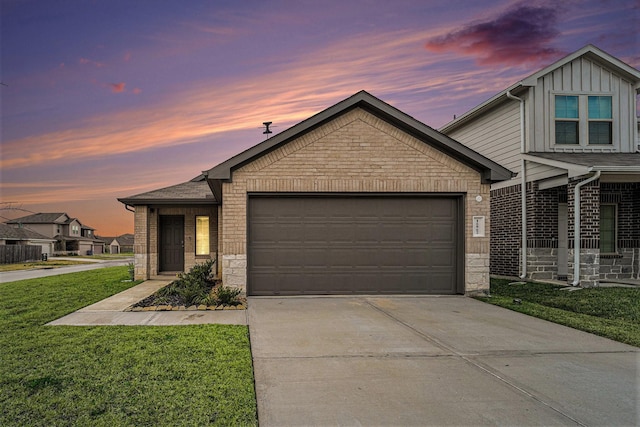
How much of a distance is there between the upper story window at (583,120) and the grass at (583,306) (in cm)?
534

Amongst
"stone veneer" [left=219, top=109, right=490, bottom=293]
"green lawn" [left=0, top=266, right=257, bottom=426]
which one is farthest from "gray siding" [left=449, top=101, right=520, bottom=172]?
"green lawn" [left=0, top=266, right=257, bottom=426]

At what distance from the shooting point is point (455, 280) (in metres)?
10.8

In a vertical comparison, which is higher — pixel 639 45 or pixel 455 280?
pixel 639 45

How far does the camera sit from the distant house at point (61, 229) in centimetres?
6038

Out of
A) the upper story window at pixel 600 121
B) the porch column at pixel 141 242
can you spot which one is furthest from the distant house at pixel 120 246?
the upper story window at pixel 600 121

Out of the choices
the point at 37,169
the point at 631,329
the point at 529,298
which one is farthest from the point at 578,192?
the point at 37,169

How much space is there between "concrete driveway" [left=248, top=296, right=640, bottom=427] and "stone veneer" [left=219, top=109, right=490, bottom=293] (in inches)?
121

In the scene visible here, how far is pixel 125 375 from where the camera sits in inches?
179

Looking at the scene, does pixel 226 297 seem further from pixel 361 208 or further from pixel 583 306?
pixel 583 306

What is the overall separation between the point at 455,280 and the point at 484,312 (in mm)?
2299

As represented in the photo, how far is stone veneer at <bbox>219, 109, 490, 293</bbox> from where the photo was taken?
10242 mm

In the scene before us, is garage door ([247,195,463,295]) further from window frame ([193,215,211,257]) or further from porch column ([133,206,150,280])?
porch column ([133,206,150,280])

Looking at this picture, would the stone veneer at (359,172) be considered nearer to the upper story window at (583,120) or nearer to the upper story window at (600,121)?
the upper story window at (583,120)

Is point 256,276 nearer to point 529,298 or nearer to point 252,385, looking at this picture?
point 252,385
